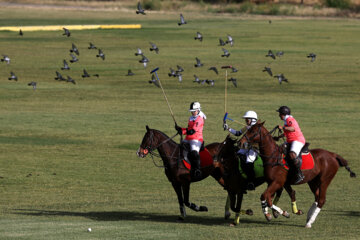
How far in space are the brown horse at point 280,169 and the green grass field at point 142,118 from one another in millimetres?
573

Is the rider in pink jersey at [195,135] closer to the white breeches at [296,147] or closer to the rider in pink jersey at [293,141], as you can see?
the rider in pink jersey at [293,141]

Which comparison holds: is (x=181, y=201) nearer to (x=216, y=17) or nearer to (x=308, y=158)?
(x=308, y=158)

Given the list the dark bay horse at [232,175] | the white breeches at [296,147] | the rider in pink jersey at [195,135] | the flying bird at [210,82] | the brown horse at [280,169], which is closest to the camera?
the brown horse at [280,169]

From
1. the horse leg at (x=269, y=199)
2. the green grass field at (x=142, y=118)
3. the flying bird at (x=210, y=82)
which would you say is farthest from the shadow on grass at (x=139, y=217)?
the flying bird at (x=210, y=82)

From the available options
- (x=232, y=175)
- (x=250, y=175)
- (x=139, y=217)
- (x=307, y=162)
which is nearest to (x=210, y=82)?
(x=139, y=217)

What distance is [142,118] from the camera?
4306cm

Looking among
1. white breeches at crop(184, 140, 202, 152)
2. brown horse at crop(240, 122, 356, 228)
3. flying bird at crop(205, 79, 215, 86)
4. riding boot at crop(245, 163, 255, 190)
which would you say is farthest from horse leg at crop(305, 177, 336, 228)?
flying bird at crop(205, 79, 215, 86)

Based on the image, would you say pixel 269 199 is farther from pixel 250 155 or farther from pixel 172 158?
pixel 172 158

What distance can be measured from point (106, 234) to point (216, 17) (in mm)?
86897

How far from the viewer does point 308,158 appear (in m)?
21.2

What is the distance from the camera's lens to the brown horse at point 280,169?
20.4 metres

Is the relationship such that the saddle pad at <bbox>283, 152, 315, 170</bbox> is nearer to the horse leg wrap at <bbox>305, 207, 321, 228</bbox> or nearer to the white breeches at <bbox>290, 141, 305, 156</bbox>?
the white breeches at <bbox>290, 141, 305, 156</bbox>

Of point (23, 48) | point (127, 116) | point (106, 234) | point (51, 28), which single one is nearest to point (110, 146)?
point (127, 116)

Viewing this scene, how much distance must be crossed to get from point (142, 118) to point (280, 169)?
2261 cm
